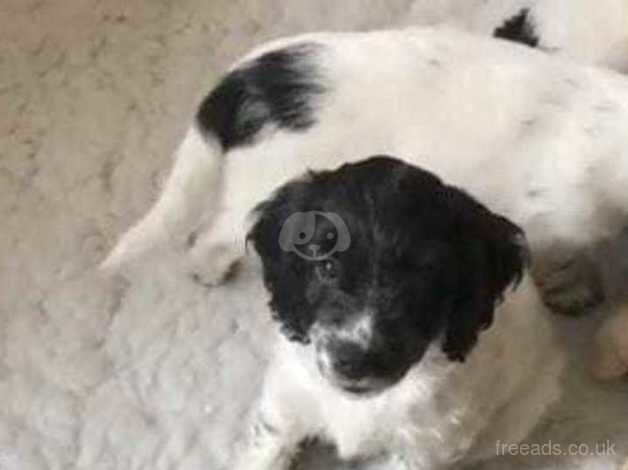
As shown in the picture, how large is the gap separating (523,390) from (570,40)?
1.42 feet

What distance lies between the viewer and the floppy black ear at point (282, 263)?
60.5 inches

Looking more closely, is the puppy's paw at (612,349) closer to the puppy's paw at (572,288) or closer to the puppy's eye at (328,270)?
the puppy's paw at (572,288)

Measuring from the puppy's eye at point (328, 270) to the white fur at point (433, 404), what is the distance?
0.12 m

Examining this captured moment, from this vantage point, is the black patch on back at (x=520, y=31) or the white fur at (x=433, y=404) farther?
the black patch on back at (x=520, y=31)

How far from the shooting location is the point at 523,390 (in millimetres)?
1763

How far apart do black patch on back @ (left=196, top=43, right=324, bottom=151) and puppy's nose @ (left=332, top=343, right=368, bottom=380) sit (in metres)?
0.35

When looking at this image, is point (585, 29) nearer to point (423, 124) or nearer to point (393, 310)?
point (423, 124)

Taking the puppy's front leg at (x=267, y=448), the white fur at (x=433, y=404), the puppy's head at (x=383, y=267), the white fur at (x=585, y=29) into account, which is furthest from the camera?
the white fur at (x=585, y=29)

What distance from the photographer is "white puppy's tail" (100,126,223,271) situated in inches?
70.0

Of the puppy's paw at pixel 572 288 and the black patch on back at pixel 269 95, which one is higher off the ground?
the black patch on back at pixel 269 95

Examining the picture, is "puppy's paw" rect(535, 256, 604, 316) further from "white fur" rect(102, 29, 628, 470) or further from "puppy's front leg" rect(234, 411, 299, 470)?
"puppy's front leg" rect(234, 411, 299, 470)

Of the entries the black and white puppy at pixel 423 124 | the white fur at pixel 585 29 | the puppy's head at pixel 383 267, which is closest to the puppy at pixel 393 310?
the puppy's head at pixel 383 267

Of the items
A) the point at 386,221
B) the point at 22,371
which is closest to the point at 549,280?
the point at 386,221

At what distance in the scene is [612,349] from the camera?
1.86 metres
